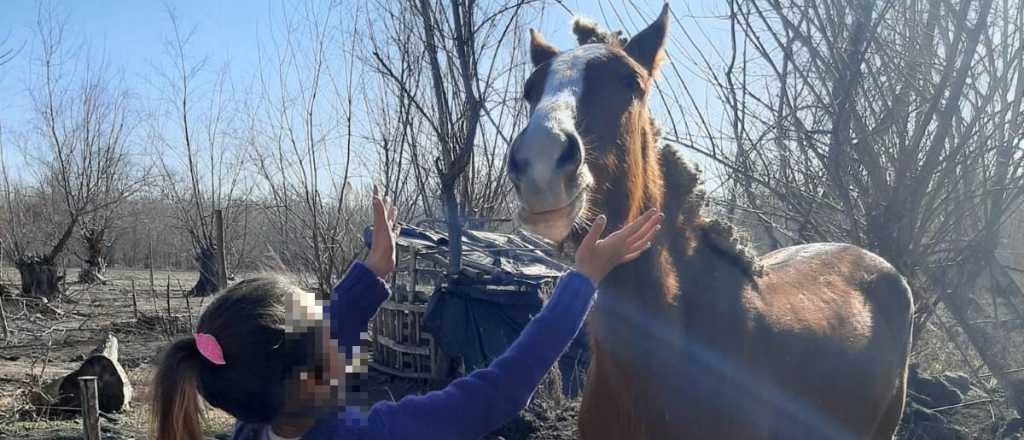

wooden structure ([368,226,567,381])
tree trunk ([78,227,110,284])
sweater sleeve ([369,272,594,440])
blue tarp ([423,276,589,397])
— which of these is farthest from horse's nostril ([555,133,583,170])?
tree trunk ([78,227,110,284])

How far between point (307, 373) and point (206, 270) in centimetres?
2098

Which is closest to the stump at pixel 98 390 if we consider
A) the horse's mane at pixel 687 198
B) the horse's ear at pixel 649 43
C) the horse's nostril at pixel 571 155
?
the horse's mane at pixel 687 198

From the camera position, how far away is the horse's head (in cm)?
201

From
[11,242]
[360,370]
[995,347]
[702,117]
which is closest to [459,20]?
[702,117]

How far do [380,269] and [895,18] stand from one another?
3.89 metres

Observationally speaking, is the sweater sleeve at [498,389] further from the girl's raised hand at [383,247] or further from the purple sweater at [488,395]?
the girl's raised hand at [383,247]

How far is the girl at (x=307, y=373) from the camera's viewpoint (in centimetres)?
168

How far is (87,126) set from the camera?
21.3 metres

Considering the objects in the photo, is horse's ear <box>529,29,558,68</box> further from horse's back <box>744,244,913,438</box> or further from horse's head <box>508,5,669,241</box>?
horse's back <box>744,244,913,438</box>

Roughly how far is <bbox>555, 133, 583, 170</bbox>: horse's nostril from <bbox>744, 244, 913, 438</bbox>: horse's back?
1.02 metres

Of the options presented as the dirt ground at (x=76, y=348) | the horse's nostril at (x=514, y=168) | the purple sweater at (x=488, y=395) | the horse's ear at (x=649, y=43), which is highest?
the horse's ear at (x=649, y=43)

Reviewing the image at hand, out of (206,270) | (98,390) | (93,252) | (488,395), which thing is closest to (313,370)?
(488,395)

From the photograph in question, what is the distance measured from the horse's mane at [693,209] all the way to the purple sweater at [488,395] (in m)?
0.78

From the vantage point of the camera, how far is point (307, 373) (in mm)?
1720
